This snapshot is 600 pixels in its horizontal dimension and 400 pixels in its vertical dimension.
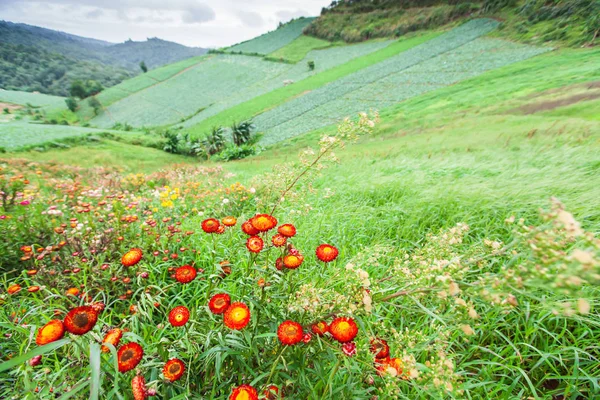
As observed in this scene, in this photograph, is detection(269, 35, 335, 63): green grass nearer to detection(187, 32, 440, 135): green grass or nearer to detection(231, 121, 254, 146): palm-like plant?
detection(187, 32, 440, 135): green grass

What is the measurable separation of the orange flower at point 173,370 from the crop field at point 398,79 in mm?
24806

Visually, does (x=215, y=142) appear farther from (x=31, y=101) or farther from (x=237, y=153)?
(x=31, y=101)

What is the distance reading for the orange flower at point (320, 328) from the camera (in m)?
1.29

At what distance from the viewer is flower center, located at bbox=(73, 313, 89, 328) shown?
111 centimetres

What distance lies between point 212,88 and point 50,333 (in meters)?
56.2

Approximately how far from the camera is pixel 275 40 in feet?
230

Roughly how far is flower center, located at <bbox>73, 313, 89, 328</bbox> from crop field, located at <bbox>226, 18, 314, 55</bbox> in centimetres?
6913

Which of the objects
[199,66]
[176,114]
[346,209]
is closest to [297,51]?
[199,66]

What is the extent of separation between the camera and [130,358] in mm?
1225

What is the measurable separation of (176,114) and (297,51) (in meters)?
29.2

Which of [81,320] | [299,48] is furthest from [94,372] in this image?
[299,48]

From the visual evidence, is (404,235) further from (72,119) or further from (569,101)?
(72,119)

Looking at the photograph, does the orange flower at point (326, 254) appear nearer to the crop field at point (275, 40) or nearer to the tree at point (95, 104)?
the tree at point (95, 104)

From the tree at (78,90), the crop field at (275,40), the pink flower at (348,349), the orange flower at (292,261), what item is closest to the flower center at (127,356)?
the orange flower at (292,261)
